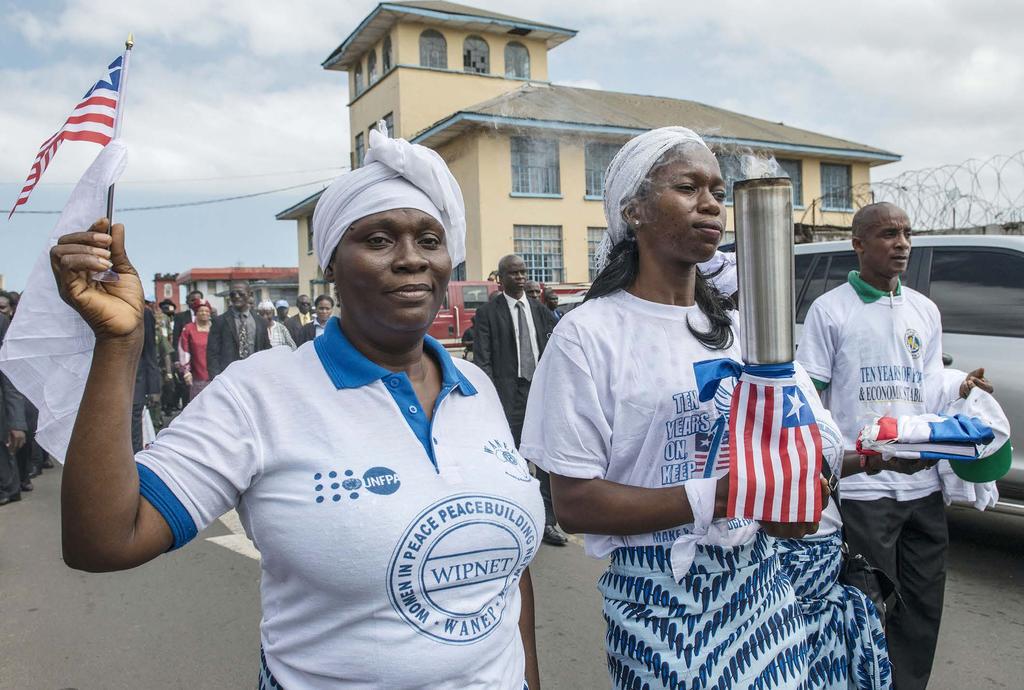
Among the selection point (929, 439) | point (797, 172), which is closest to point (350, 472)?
point (929, 439)

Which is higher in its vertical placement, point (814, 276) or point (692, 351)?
point (814, 276)

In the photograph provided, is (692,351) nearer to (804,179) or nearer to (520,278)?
(520,278)

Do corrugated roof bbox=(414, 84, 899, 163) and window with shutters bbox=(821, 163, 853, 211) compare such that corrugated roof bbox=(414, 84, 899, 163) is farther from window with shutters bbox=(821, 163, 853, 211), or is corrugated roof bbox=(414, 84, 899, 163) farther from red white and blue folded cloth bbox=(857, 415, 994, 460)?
red white and blue folded cloth bbox=(857, 415, 994, 460)

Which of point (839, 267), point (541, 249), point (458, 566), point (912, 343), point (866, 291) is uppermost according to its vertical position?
point (541, 249)

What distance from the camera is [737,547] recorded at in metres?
2.05

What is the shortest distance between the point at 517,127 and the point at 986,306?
2004 cm

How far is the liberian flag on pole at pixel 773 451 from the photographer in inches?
67.6

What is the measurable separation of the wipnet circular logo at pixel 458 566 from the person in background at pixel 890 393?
6.37 ft

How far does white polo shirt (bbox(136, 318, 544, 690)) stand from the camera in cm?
157

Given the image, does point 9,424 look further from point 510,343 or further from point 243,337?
point 510,343

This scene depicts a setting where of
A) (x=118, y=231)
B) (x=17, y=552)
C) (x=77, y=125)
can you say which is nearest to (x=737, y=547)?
(x=118, y=231)

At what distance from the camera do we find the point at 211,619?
479cm

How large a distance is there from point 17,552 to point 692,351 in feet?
19.7

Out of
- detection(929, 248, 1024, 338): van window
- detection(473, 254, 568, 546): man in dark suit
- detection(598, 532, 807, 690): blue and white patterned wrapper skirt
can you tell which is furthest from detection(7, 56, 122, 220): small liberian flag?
detection(473, 254, 568, 546): man in dark suit
